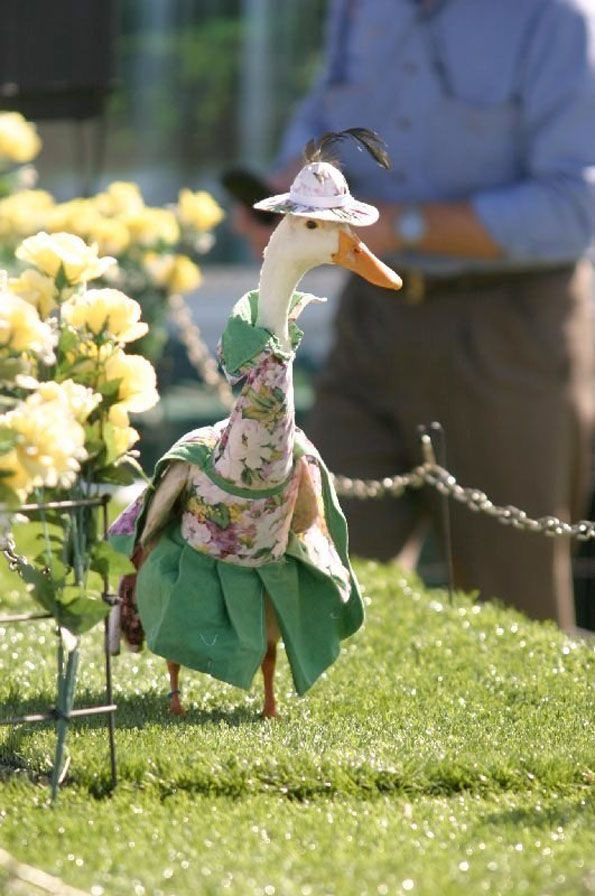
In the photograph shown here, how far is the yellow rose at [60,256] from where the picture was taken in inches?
137

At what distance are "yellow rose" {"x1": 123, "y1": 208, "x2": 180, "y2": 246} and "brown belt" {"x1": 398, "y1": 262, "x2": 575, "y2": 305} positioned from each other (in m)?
0.78

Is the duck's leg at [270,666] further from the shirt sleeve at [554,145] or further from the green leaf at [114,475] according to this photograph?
the shirt sleeve at [554,145]

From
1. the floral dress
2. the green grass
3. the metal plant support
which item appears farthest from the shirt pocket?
the metal plant support

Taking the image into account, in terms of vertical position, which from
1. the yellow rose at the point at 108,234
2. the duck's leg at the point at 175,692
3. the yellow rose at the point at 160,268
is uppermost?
the yellow rose at the point at 108,234

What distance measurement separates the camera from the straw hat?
3.66m

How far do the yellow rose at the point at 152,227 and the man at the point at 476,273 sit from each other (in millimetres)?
440

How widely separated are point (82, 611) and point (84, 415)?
342 mm

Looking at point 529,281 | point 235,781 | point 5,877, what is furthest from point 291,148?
point 5,877

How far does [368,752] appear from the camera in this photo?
3.80 meters

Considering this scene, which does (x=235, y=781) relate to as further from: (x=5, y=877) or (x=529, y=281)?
(x=529, y=281)

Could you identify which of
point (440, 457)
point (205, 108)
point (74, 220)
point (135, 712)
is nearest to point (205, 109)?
point (205, 108)

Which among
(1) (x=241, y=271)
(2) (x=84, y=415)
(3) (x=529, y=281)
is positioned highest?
(2) (x=84, y=415)

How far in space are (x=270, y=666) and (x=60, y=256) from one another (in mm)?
1070

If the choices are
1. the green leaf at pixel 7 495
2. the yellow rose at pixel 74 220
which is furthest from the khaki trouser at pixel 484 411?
the green leaf at pixel 7 495
